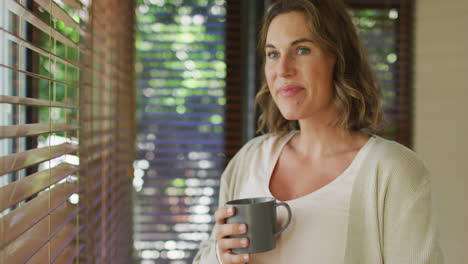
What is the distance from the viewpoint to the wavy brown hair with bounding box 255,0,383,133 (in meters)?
1.08

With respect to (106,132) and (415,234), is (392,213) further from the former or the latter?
(106,132)

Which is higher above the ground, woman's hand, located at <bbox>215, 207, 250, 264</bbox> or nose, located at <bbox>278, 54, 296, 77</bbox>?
nose, located at <bbox>278, 54, 296, 77</bbox>

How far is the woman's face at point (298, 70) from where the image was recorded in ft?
3.50

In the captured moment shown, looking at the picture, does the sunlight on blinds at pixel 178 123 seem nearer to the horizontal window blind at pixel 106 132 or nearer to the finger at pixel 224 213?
the horizontal window blind at pixel 106 132

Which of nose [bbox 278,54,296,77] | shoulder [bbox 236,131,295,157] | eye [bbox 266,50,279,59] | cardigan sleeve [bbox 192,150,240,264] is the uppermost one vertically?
eye [bbox 266,50,279,59]

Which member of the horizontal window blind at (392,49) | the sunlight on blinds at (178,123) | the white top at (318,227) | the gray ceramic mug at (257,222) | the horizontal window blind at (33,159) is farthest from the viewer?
the horizontal window blind at (392,49)

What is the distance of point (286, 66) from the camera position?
106 centimetres

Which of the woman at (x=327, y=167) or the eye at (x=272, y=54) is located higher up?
the eye at (x=272, y=54)

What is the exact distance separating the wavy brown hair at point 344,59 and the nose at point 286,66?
0.29 feet

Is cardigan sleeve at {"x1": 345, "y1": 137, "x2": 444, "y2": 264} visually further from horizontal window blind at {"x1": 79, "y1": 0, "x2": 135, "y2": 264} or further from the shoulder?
horizontal window blind at {"x1": 79, "y1": 0, "x2": 135, "y2": 264}

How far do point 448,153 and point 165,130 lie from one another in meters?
1.67

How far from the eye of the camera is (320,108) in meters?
1.12

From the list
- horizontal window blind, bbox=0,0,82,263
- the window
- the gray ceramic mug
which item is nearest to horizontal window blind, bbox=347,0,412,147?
the window

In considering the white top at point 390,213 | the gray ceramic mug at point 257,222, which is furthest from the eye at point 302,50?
the gray ceramic mug at point 257,222
